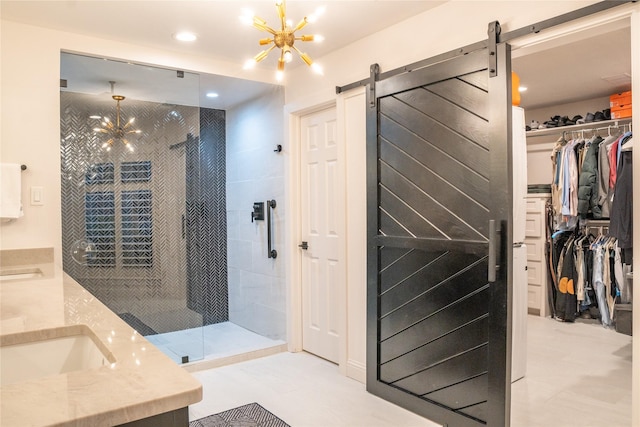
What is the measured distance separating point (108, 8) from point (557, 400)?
3.74m

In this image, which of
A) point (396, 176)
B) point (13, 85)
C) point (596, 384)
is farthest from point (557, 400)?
point (13, 85)

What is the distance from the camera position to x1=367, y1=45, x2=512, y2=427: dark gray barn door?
230 cm

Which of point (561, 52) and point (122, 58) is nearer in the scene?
point (122, 58)

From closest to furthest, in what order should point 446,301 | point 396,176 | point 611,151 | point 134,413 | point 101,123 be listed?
point 134,413, point 446,301, point 396,176, point 101,123, point 611,151

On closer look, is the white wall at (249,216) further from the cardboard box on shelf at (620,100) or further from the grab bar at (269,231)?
the cardboard box on shelf at (620,100)

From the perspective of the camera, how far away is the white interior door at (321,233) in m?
3.61

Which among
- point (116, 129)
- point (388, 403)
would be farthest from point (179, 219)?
point (388, 403)

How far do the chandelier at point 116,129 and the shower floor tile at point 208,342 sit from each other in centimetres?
161

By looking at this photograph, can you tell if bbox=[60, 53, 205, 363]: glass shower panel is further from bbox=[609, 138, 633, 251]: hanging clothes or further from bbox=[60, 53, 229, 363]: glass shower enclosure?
bbox=[609, 138, 633, 251]: hanging clothes

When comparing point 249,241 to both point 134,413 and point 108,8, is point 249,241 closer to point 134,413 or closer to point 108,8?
point 108,8

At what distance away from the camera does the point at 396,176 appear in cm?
286

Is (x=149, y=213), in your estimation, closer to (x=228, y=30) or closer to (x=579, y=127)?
(x=228, y=30)

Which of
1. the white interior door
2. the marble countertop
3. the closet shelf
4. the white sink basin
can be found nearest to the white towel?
the marble countertop

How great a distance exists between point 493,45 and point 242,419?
255cm
